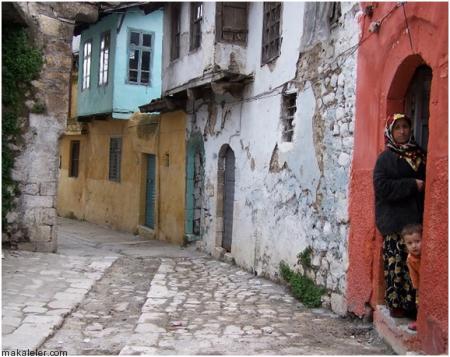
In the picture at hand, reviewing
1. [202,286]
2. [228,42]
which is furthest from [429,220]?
[228,42]

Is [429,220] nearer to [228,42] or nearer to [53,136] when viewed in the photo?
[228,42]

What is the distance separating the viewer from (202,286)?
25.1 feet

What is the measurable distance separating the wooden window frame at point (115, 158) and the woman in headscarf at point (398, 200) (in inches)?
485

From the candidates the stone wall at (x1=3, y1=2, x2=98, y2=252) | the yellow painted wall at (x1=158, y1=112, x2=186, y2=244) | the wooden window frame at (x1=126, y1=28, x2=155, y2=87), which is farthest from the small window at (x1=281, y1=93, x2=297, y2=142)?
the wooden window frame at (x1=126, y1=28, x2=155, y2=87)

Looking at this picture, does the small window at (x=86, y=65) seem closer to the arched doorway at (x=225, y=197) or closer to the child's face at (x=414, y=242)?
the arched doorway at (x=225, y=197)

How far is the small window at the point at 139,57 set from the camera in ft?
51.0

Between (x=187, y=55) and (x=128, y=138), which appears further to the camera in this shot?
(x=128, y=138)

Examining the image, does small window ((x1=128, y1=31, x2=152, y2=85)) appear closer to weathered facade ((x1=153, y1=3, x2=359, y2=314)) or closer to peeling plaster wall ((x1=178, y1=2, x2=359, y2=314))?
weathered facade ((x1=153, y1=3, x2=359, y2=314))

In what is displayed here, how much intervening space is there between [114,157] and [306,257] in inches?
423

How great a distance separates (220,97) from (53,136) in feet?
10.5

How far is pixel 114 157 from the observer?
54.6ft

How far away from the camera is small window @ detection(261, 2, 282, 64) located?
8.64 m

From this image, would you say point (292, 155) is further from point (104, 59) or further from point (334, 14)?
point (104, 59)

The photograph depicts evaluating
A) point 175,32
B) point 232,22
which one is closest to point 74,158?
point 175,32
